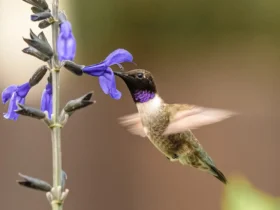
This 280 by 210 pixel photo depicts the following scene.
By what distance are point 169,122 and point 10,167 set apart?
116 inches

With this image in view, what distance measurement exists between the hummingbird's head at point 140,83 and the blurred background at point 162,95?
2.62 m

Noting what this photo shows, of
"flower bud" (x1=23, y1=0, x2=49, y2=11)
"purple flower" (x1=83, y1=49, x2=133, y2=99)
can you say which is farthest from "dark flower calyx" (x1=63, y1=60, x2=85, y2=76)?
"flower bud" (x1=23, y1=0, x2=49, y2=11)

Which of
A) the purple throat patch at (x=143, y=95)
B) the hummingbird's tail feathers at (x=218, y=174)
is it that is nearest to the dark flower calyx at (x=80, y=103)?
the purple throat patch at (x=143, y=95)

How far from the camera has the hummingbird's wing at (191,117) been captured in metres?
1.46

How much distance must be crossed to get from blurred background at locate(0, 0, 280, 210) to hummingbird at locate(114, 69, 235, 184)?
2.50 m

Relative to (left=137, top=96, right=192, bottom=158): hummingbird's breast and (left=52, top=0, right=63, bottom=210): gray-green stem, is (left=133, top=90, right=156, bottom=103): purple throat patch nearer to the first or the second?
(left=137, top=96, right=192, bottom=158): hummingbird's breast

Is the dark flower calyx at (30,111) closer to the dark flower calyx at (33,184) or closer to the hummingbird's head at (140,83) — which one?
the dark flower calyx at (33,184)

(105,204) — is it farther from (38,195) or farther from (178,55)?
(178,55)

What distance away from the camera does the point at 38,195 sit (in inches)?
170

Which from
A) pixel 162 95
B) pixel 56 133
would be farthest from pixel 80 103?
pixel 162 95

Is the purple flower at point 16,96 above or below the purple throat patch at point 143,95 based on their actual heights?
below

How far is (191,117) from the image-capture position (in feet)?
4.97

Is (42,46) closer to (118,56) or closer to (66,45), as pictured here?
(66,45)

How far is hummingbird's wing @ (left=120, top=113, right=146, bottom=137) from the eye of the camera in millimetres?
1590
